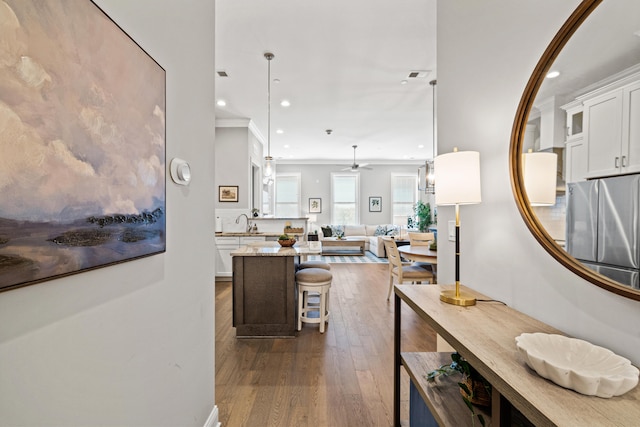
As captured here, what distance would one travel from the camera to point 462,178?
4.57 ft

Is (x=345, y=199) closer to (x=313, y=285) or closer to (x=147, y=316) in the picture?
(x=313, y=285)

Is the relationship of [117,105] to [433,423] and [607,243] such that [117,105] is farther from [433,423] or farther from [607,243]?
[433,423]

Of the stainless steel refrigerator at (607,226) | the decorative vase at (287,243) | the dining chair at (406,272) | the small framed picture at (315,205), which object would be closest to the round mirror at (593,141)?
the stainless steel refrigerator at (607,226)

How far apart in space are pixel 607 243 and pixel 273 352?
8.32 ft

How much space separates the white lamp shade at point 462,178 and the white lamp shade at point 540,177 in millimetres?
186

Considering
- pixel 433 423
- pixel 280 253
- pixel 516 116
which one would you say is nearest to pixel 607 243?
pixel 516 116

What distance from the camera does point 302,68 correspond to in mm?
3742

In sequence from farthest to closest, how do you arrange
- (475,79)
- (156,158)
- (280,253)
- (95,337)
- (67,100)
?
1. (280,253)
2. (475,79)
3. (156,158)
4. (95,337)
5. (67,100)

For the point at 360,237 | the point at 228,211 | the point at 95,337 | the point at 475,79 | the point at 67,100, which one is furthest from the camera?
the point at 360,237

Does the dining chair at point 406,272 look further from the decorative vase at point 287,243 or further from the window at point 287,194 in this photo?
the window at point 287,194

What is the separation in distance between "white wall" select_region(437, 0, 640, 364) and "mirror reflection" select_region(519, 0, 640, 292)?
0.38 feet

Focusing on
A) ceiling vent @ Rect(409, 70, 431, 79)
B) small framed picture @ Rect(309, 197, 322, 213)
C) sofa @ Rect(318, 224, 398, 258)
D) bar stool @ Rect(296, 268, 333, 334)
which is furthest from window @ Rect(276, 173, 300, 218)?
bar stool @ Rect(296, 268, 333, 334)

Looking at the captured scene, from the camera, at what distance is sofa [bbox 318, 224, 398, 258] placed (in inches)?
362

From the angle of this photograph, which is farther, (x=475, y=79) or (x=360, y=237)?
(x=360, y=237)
